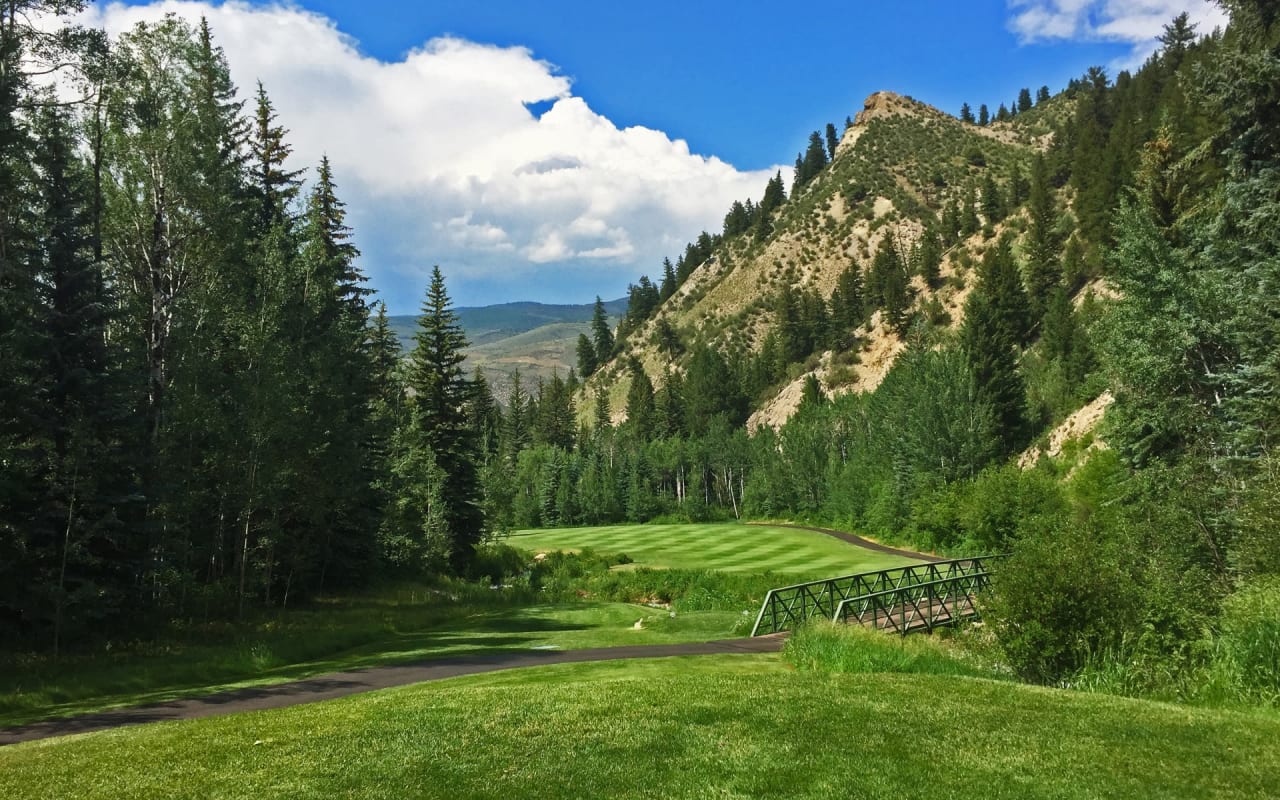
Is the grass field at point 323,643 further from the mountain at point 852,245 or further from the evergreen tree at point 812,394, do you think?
the mountain at point 852,245

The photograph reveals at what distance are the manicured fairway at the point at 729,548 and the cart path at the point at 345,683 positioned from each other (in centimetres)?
2309

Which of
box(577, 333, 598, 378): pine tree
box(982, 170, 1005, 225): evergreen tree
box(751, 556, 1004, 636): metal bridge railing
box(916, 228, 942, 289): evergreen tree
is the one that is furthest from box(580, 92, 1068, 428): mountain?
box(751, 556, 1004, 636): metal bridge railing

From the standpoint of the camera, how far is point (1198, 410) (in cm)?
2611

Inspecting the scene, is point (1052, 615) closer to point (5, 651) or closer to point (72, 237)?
point (5, 651)

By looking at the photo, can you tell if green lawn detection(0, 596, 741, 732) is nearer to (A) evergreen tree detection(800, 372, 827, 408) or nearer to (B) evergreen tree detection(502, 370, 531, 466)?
(A) evergreen tree detection(800, 372, 827, 408)

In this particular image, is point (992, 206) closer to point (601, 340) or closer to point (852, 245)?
point (852, 245)

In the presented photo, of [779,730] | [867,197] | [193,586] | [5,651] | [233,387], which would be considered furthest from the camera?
[867,197]

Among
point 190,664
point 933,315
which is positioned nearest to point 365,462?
point 190,664

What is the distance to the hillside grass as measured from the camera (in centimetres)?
1591

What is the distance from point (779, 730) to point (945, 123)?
542 ft

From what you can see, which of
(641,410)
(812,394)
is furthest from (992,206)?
(641,410)

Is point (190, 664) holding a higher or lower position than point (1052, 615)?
lower

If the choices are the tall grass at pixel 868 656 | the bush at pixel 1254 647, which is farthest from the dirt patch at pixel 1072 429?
the bush at pixel 1254 647

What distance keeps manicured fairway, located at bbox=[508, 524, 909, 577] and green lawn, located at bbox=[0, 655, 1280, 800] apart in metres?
31.4
